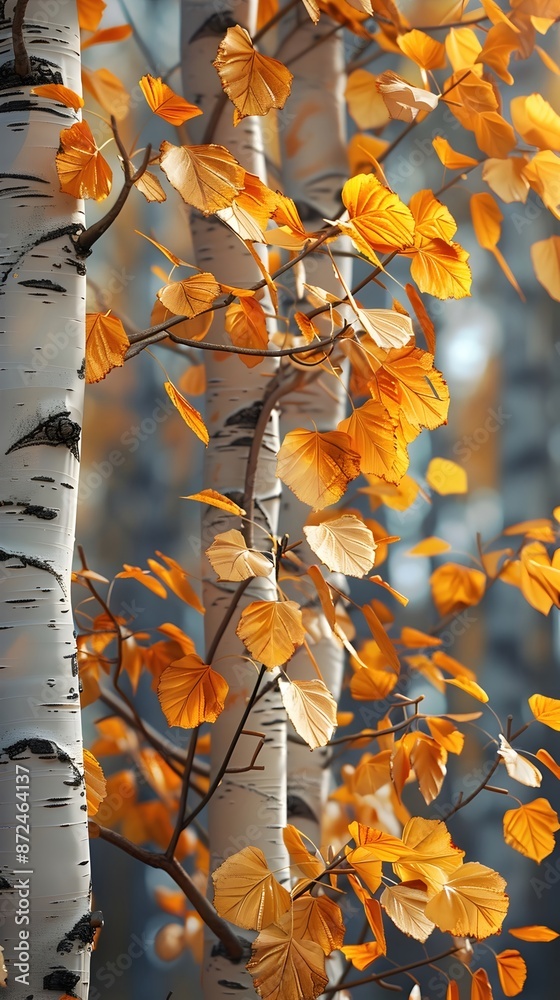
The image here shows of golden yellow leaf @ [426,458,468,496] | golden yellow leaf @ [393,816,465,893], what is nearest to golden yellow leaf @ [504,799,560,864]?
golden yellow leaf @ [393,816,465,893]

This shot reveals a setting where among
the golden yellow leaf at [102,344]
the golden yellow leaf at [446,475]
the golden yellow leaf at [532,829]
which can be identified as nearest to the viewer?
the golden yellow leaf at [102,344]

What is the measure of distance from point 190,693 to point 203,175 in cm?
30

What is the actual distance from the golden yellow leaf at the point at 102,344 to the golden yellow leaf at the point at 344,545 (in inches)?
6.1

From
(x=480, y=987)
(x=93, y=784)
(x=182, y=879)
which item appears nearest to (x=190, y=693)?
(x=93, y=784)

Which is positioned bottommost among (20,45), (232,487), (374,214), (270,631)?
(270,631)

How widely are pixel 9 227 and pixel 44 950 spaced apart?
15.5 inches

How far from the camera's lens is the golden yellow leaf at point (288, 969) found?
0.42 metres

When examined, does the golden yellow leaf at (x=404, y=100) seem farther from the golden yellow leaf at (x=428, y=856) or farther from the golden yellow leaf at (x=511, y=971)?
the golden yellow leaf at (x=511, y=971)

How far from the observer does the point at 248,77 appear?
0.42 m

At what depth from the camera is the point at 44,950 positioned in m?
0.42

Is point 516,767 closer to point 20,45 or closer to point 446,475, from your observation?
point 446,475

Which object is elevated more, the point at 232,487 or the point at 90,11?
the point at 90,11

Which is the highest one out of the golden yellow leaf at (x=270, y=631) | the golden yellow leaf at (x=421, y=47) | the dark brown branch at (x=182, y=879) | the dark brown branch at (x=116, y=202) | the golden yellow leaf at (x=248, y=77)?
the golden yellow leaf at (x=421, y=47)

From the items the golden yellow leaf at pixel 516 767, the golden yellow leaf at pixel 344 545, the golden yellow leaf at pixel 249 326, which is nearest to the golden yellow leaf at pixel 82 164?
the golden yellow leaf at pixel 249 326
